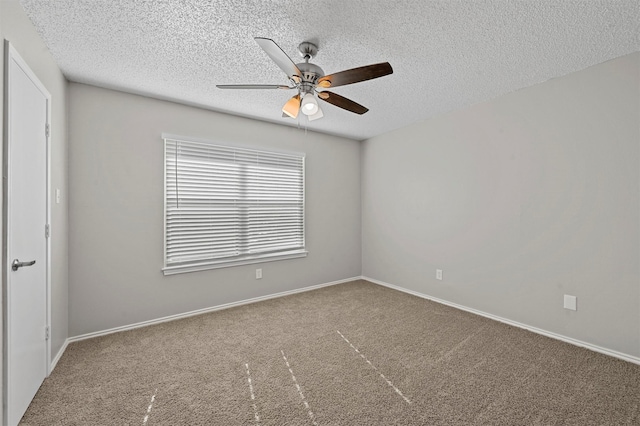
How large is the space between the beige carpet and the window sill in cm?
57

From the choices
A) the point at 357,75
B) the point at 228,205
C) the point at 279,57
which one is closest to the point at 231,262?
the point at 228,205

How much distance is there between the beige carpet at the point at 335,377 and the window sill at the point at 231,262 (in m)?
0.57

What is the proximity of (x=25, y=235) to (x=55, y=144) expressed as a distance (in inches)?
37.4

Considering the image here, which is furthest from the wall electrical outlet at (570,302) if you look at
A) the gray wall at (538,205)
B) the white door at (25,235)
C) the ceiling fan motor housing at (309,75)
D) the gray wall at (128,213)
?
the white door at (25,235)

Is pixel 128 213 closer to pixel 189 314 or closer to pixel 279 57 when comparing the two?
pixel 189 314

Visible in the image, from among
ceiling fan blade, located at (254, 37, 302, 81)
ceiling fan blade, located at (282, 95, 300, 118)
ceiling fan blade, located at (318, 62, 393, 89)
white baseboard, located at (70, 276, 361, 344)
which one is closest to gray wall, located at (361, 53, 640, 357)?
white baseboard, located at (70, 276, 361, 344)

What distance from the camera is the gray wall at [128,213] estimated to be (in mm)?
2676

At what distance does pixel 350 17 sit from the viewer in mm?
1812

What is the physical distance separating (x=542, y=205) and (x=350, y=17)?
251 cm

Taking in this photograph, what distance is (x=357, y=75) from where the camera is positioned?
1837 mm

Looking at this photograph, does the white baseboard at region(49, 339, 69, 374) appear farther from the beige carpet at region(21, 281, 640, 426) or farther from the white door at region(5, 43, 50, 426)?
the white door at region(5, 43, 50, 426)

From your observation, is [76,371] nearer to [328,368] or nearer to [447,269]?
[328,368]

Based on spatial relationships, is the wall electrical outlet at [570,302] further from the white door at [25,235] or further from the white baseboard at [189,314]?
the white door at [25,235]

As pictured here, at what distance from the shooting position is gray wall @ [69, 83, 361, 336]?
2676 millimetres
